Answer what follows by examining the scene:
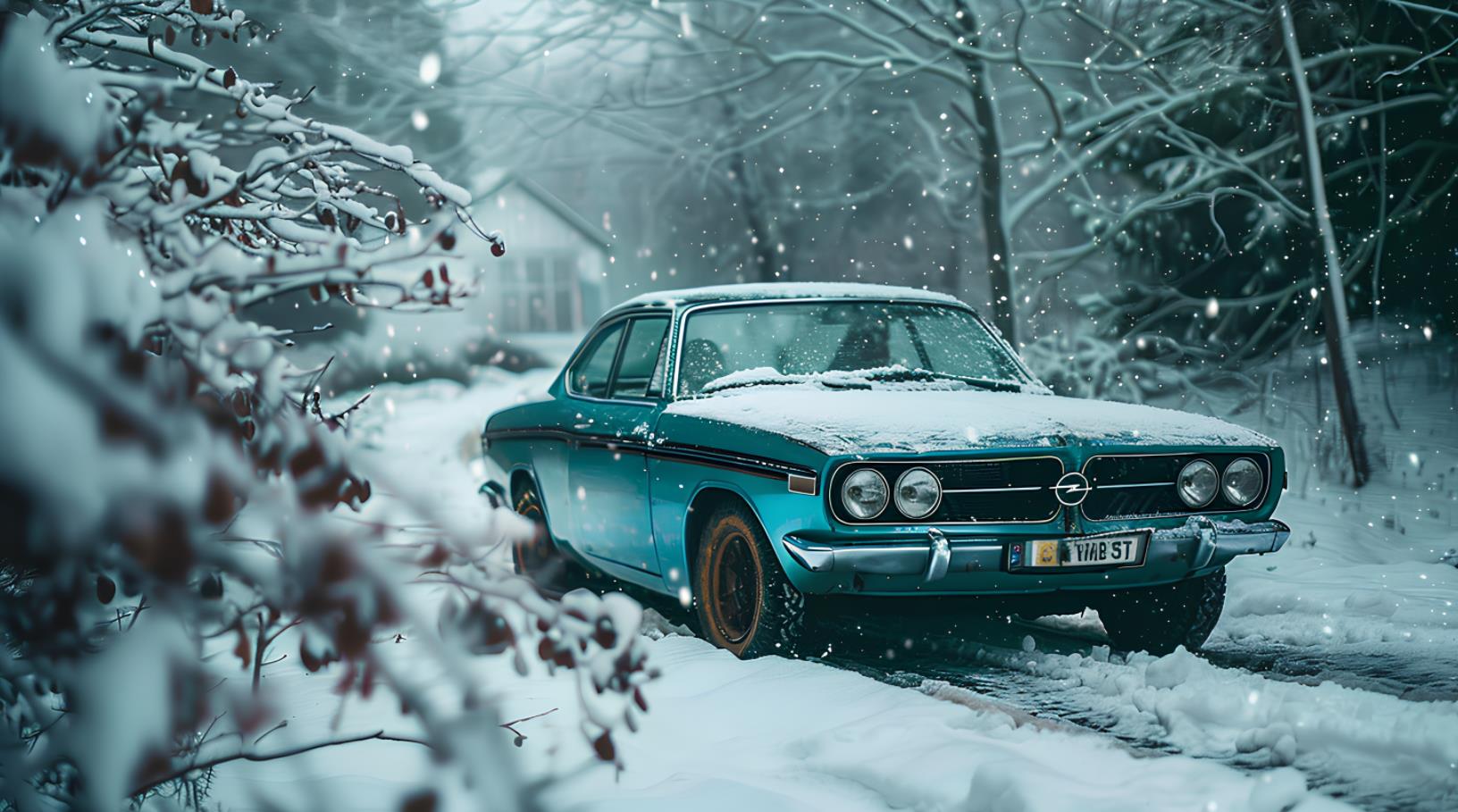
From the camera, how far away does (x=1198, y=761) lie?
3.62 metres

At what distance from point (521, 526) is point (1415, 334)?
55.4 ft

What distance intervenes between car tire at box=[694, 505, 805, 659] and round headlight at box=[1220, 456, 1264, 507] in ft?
6.09

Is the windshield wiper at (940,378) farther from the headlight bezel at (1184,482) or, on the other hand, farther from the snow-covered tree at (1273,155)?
the snow-covered tree at (1273,155)

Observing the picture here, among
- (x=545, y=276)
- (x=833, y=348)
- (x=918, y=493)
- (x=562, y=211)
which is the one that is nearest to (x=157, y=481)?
(x=918, y=493)

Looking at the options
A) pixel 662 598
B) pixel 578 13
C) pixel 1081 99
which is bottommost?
pixel 662 598

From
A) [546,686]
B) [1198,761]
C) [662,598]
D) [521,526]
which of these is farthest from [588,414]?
[521,526]

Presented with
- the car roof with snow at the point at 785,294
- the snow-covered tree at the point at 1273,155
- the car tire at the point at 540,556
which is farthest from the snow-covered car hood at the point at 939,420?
the snow-covered tree at the point at 1273,155

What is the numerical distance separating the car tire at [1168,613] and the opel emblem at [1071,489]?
2.81 ft

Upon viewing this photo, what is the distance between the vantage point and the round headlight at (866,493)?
4.73 metres

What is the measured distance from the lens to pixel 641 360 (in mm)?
6703

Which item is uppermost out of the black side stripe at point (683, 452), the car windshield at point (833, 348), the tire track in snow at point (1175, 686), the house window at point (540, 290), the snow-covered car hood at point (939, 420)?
the house window at point (540, 290)

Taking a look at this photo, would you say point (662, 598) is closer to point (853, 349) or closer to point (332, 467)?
point (853, 349)

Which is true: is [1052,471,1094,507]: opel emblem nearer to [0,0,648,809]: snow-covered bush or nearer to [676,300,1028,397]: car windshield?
[676,300,1028,397]: car windshield

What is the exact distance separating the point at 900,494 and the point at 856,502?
17cm
